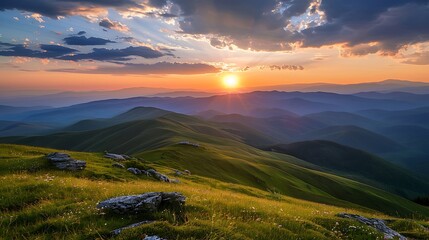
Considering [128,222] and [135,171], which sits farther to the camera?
[135,171]

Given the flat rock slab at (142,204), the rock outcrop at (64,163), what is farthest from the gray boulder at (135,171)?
the flat rock slab at (142,204)

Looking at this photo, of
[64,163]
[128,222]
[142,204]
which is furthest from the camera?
[64,163]

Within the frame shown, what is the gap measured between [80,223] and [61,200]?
13.7ft

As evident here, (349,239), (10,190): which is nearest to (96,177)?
(10,190)

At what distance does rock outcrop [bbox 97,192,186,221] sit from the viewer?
35.8 ft

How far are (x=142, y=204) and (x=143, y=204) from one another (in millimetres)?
37

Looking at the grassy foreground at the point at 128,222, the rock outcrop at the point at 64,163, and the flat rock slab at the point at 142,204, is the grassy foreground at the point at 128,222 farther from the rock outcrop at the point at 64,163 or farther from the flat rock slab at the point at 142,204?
the rock outcrop at the point at 64,163

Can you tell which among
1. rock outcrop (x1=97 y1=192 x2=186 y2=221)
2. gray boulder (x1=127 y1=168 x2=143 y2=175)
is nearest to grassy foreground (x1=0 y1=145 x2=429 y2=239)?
rock outcrop (x1=97 y1=192 x2=186 y2=221)

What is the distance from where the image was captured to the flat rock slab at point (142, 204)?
1092 centimetres

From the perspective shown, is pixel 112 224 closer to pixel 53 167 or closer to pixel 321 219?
pixel 321 219

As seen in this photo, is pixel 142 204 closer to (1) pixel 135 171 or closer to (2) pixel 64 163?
(2) pixel 64 163

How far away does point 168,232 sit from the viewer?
8859 mm

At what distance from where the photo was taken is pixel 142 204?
36.3 ft

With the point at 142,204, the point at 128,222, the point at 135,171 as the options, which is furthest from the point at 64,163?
the point at 128,222
